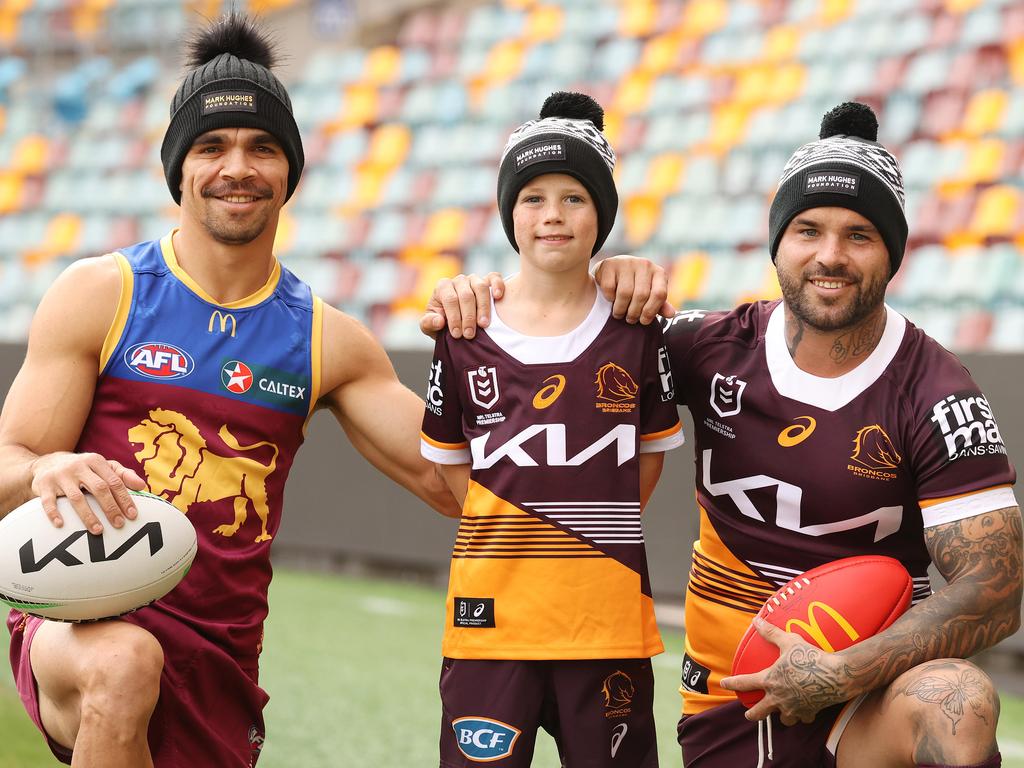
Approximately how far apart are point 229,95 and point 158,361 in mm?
722

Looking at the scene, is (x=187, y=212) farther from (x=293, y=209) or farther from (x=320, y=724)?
(x=293, y=209)

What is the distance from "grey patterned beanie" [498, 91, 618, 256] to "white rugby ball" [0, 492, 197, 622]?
1.15 meters

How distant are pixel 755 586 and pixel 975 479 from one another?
616mm

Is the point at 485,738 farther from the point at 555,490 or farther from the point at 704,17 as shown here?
the point at 704,17

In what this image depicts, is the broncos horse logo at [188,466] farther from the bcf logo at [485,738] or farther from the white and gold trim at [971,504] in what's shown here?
the white and gold trim at [971,504]

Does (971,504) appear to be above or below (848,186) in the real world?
below

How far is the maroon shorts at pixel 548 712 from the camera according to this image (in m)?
3.29

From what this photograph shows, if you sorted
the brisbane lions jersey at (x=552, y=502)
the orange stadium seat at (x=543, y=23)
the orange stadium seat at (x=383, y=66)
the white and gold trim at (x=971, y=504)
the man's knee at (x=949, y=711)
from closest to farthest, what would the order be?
the man's knee at (x=949, y=711)
the white and gold trim at (x=971, y=504)
the brisbane lions jersey at (x=552, y=502)
the orange stadium seat at (x=543, y=23)
the orange stadium seat at (x=383, y=66)

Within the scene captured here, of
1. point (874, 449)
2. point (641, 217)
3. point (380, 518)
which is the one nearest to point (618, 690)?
point (874, 449)

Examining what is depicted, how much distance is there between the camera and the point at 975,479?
10.6ft

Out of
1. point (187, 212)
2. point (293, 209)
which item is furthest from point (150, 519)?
point (293, 209)

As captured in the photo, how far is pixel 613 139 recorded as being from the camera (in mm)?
11211

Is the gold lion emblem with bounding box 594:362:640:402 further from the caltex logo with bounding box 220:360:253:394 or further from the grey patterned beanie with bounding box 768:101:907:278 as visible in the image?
the caltex logo with bounding box 220:360:253:394

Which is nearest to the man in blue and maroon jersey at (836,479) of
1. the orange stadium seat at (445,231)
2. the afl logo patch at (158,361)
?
the afl logo patch at (158,361)
